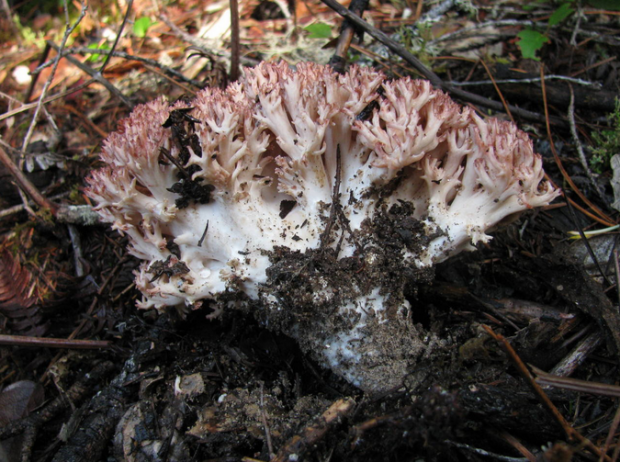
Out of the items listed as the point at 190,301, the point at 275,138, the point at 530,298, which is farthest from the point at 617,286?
the point at 190,301

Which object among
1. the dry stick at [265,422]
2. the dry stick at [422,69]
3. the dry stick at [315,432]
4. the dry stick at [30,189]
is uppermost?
the dry stick at [422,69]

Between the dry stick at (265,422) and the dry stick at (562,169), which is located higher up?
the dry stick at (562,169)

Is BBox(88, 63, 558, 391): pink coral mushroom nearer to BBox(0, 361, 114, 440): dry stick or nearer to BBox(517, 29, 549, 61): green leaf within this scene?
BBox(0, 361, 114, 440): dry stick

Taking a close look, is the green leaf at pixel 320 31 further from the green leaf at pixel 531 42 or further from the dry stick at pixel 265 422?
the dry stick at pixel 265 422

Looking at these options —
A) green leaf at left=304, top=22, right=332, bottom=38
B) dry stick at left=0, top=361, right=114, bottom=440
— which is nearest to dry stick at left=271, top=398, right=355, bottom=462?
dry stick at left=0, top=361, right=114, bottom=440

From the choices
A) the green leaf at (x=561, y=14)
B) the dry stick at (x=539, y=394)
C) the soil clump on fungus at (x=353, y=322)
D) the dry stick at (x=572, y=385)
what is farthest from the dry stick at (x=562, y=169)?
the dry stick at (x=539, y=394)

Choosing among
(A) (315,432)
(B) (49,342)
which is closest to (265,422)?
(A) (315,432)

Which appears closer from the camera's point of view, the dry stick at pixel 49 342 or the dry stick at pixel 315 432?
the dry stick at pixel 315 432
